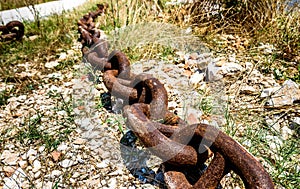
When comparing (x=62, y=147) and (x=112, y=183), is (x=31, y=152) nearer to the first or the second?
(x=62, y=147)

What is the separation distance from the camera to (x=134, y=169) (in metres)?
1.87

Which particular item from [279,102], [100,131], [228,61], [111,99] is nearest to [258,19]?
[228,61]

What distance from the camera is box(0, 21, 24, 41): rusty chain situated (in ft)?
12.5

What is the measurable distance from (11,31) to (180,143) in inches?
Result: 129

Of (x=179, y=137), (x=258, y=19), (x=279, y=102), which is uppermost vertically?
(x=258, y=19)

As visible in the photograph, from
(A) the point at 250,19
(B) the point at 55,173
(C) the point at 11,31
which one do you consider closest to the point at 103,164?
(B) the point at 55,173

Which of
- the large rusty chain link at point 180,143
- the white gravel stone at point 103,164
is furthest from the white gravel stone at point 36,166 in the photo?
the large rusty chain link at point 180,143

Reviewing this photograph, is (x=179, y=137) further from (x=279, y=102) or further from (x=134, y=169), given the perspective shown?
(x=279, y=102)

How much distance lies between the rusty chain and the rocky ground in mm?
916

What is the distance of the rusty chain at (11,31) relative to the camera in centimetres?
Answer: 380

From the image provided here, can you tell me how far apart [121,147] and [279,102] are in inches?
47.3

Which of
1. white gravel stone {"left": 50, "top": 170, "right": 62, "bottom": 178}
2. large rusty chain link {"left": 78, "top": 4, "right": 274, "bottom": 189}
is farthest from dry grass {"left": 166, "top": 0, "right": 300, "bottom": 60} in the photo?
white gravel stone {"left": 50, "top": 170, "right": 62, "bottom": 178}

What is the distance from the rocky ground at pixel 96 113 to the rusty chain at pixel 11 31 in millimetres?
916

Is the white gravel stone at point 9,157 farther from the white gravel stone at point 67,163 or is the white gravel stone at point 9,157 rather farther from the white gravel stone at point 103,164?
the white gravel stone at point 103,164
